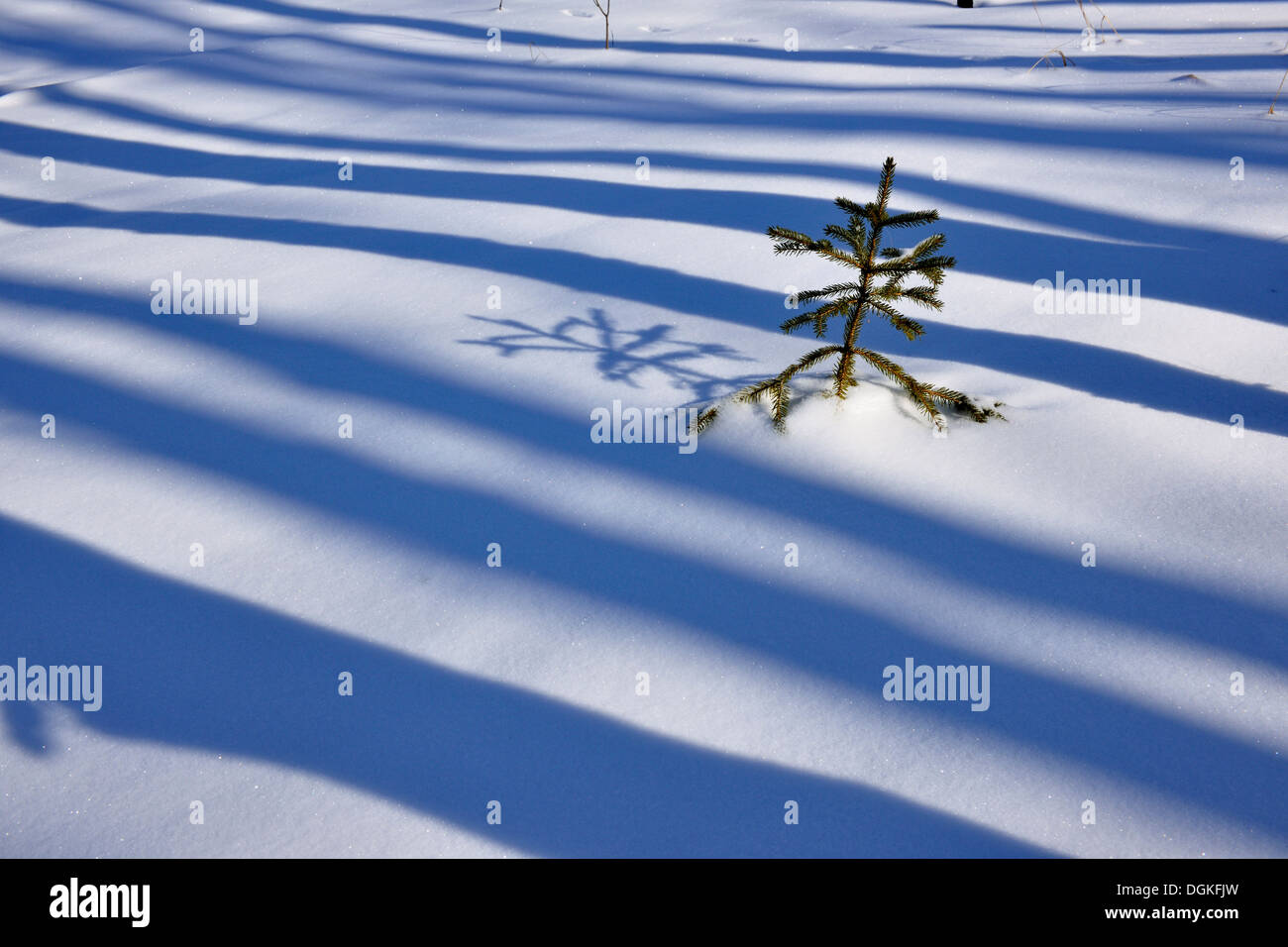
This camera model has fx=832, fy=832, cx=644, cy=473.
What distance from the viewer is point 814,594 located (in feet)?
8.38

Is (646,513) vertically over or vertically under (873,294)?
under

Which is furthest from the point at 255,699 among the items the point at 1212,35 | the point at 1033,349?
the point at 1212,35

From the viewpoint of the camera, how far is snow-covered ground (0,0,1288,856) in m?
2.08

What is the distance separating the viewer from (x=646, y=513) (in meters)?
2.87

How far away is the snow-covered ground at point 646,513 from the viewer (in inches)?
82.0

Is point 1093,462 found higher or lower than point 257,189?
lower

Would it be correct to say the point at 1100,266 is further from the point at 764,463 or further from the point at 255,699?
the point at 255,699

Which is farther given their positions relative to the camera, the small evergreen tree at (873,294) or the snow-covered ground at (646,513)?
the small evergreen tree at (873,294)

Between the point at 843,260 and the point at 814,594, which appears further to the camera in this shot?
the point at 843,260

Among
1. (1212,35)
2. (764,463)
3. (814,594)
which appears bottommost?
(814,594)

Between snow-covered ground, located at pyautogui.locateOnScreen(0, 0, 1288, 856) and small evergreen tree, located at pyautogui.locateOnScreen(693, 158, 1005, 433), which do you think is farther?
small evergreen tree, located at pyautogui.locateOnScreen(693, 158, 1005, 433)
